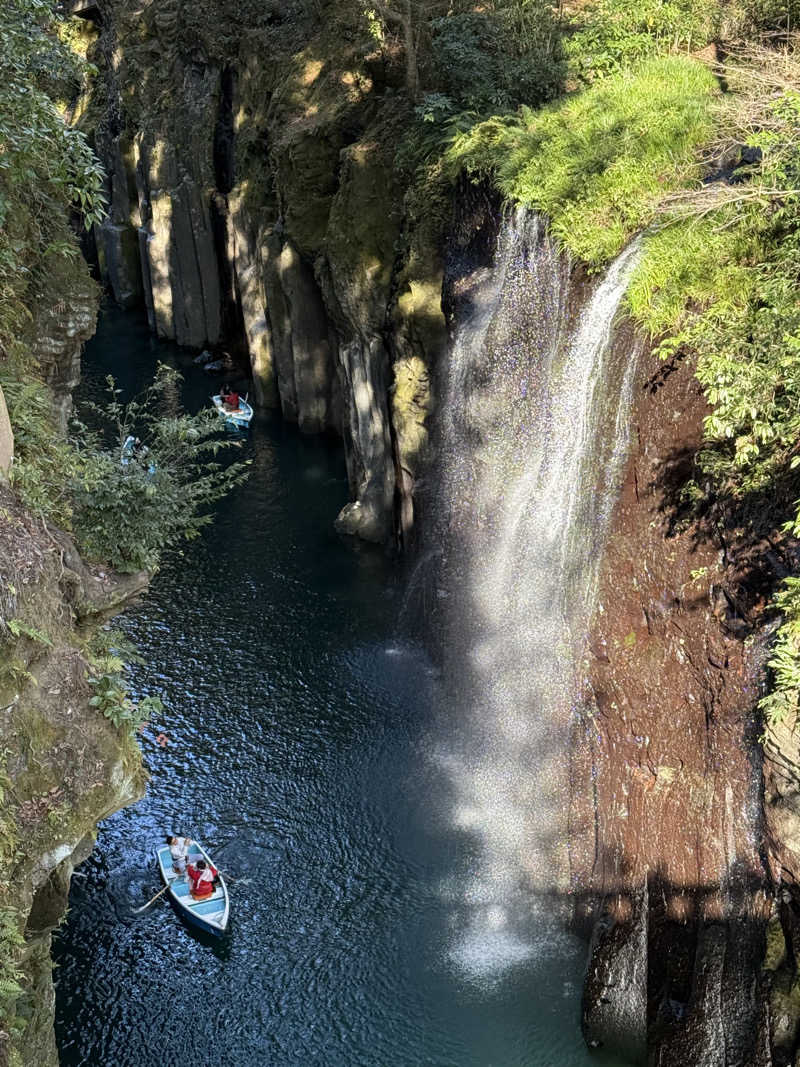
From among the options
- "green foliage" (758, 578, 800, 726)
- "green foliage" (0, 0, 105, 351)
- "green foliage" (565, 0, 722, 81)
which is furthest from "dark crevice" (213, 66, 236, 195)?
"green foliage" (758, 578, 800, 726)

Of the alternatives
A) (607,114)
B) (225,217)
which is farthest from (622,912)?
(225,217)

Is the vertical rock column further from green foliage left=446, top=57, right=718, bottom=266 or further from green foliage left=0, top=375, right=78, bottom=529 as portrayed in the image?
green foliage left=0, top=375, right=78, bottom=529

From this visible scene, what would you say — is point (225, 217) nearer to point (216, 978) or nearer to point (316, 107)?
point (316, 107)

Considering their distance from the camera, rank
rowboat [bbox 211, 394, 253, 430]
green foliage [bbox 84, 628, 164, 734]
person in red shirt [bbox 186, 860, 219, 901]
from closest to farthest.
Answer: green foliage [bbox 84, 628, 164, 734] → person in red shirt [bbox 186, 860, 219, 901] → rowboat [bbox 211, 394, 253, 430]

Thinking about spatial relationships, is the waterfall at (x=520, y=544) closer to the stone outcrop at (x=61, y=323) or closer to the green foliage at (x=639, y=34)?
the green foliage at (x=639, y=34)

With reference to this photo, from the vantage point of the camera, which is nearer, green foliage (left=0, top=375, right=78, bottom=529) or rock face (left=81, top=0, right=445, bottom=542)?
green foliage (left=0, top=375, right=78, bottom=529)

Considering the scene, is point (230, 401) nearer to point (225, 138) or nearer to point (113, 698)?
point (225, 138)
